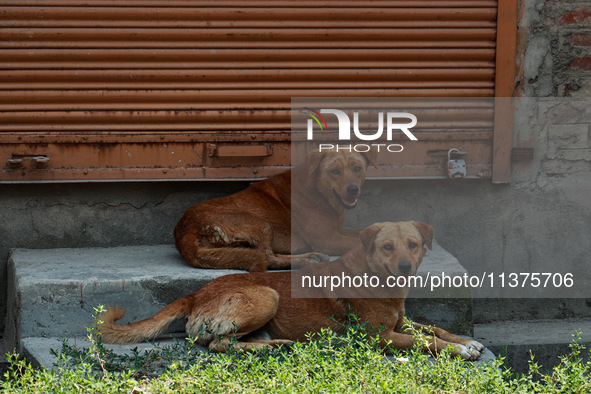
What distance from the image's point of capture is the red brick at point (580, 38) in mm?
6121

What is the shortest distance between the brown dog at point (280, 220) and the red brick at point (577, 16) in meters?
1.86

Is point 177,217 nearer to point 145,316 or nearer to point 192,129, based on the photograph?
point 192,129

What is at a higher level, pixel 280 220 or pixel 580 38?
pixel 580 38

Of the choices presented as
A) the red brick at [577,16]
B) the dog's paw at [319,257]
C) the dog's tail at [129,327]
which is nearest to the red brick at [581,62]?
the red brick at [577,16]

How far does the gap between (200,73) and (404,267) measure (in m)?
2.27

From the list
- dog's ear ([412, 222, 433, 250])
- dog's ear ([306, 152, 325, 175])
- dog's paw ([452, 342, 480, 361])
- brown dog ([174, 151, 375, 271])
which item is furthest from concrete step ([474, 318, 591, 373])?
dog's ear ([306, 152, 325, 175])

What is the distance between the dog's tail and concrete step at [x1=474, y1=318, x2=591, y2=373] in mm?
2315

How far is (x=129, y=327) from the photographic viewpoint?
455 centimetres

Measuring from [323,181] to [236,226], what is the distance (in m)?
0.71

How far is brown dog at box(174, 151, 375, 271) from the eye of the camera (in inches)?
215

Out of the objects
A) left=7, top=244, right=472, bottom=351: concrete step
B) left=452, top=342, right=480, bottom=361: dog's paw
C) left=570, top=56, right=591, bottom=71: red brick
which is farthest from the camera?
left=570, top=56, right=591, bottom=71: red brick

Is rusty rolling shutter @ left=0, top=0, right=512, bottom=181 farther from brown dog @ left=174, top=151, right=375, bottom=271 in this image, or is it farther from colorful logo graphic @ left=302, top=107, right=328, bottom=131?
brown dog @ left=174, top=151, right=375, bottom=271

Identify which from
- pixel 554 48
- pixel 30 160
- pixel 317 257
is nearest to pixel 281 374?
pixel 317 257

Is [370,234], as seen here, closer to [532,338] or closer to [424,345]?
[424,345]
